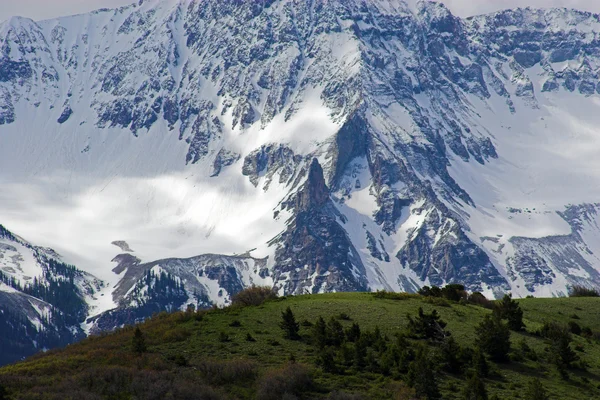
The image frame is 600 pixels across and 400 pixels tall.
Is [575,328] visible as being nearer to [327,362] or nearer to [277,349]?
[327,362]

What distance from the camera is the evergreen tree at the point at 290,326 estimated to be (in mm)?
89938

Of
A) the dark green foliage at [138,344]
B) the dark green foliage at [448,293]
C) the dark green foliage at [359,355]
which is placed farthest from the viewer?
the dark green foliage at [448,293]

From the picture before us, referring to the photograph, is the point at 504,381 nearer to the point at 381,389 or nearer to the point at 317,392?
the point at 381,389

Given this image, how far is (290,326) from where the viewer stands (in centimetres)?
9031

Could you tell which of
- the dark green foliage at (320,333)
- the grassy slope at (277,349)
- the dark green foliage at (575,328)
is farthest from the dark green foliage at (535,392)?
the dark green foliage at (575,328)

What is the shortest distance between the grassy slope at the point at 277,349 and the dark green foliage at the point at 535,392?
203 centimetres

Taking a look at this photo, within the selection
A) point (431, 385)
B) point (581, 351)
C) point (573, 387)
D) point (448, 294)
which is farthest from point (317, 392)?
point (448, 294)

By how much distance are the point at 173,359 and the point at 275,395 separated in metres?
12.5

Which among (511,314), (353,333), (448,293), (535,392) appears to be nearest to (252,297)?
(448,293)

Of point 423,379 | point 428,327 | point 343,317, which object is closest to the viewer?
point 423,379

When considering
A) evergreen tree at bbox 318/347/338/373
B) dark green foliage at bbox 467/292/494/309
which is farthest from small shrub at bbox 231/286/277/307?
evergreen tree at bbox 318/347/338/373

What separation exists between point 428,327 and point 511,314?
39.9 feet

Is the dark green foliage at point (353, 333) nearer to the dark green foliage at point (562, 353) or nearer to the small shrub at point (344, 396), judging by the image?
the small shrub at point (344, 396)

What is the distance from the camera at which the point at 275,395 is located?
7312 cm
